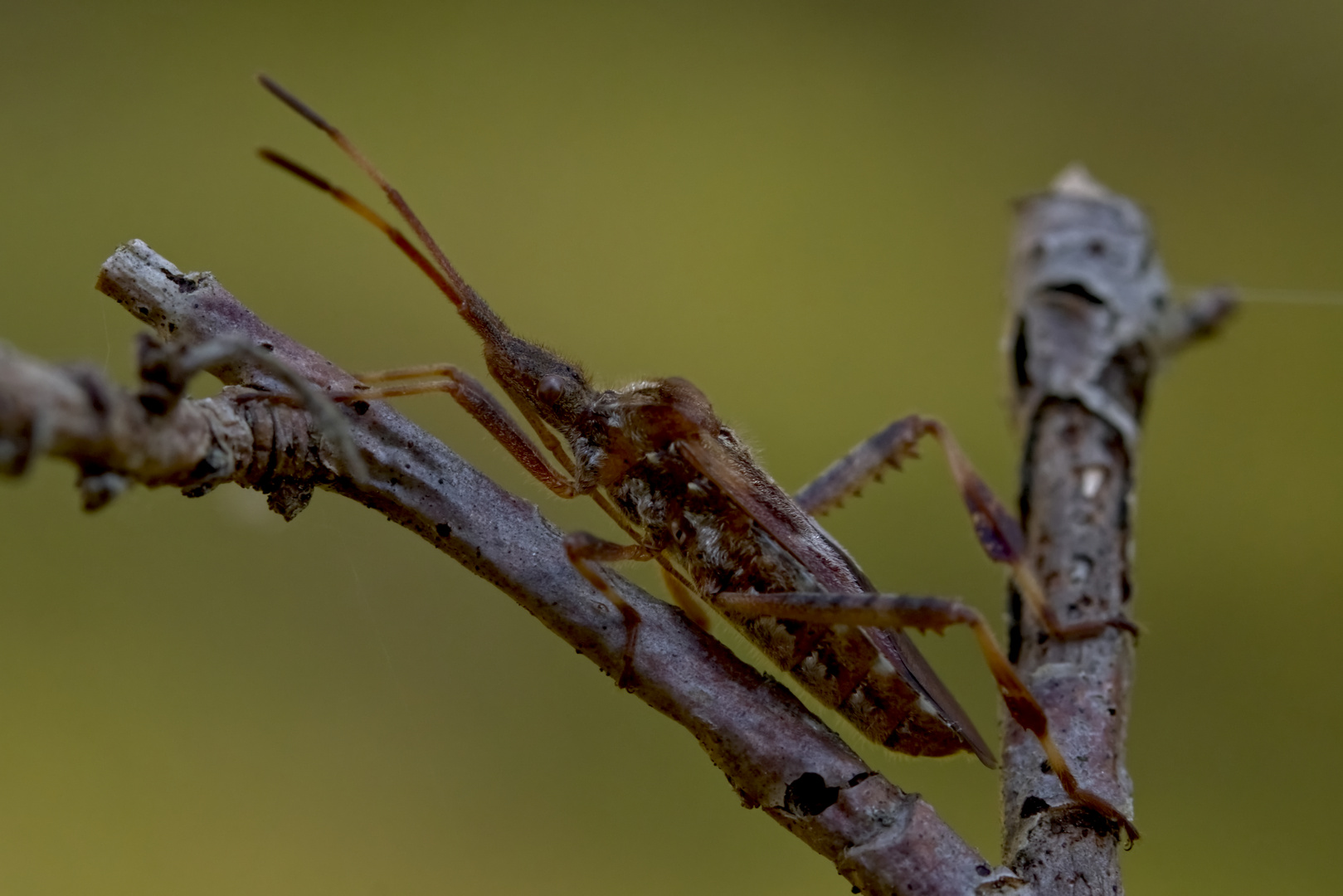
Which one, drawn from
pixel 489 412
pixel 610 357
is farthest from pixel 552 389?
pixel 610 357

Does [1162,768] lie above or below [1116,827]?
above

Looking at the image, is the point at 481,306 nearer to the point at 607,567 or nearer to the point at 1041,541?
the point at 607,567

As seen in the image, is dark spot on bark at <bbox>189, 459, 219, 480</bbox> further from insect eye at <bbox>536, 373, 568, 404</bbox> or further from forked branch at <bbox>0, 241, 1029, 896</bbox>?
insect eye at <bbox>536, 373, 568, 404</bbox>

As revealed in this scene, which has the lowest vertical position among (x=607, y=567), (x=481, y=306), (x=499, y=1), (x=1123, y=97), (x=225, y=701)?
(x=225, y=701)

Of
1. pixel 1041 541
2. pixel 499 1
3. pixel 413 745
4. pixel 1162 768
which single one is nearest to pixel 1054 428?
pixel 1041 541

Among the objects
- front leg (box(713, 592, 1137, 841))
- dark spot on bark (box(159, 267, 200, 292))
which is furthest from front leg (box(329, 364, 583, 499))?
front leg (box(713, 592, 1137, 841))

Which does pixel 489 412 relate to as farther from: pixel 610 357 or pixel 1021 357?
pixel 610 357

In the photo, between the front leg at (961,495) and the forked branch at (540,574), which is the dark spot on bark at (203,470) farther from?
the front leg at (961,495)

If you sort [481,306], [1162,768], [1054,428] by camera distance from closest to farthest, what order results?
[481,306]
[1054,428]
[1162,768]
